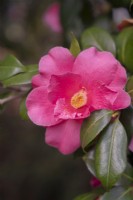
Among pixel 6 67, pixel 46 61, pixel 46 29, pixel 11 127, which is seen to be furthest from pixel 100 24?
pixel 11 127

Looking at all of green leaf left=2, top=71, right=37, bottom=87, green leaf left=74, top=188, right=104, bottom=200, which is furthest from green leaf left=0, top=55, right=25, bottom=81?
green leaf left=74, top=188, right=104, bottom=200

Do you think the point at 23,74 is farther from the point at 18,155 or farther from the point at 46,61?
the point at 18,155

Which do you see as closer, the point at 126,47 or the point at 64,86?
the point at 64,86

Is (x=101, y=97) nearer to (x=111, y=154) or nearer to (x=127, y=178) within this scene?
(x=111, y=154)

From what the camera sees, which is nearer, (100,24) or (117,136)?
(117,136)

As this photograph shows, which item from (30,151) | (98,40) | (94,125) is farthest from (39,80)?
(30,151)

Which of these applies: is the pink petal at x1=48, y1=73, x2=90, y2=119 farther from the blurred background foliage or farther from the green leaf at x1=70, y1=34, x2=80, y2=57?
the blurred background foliage
